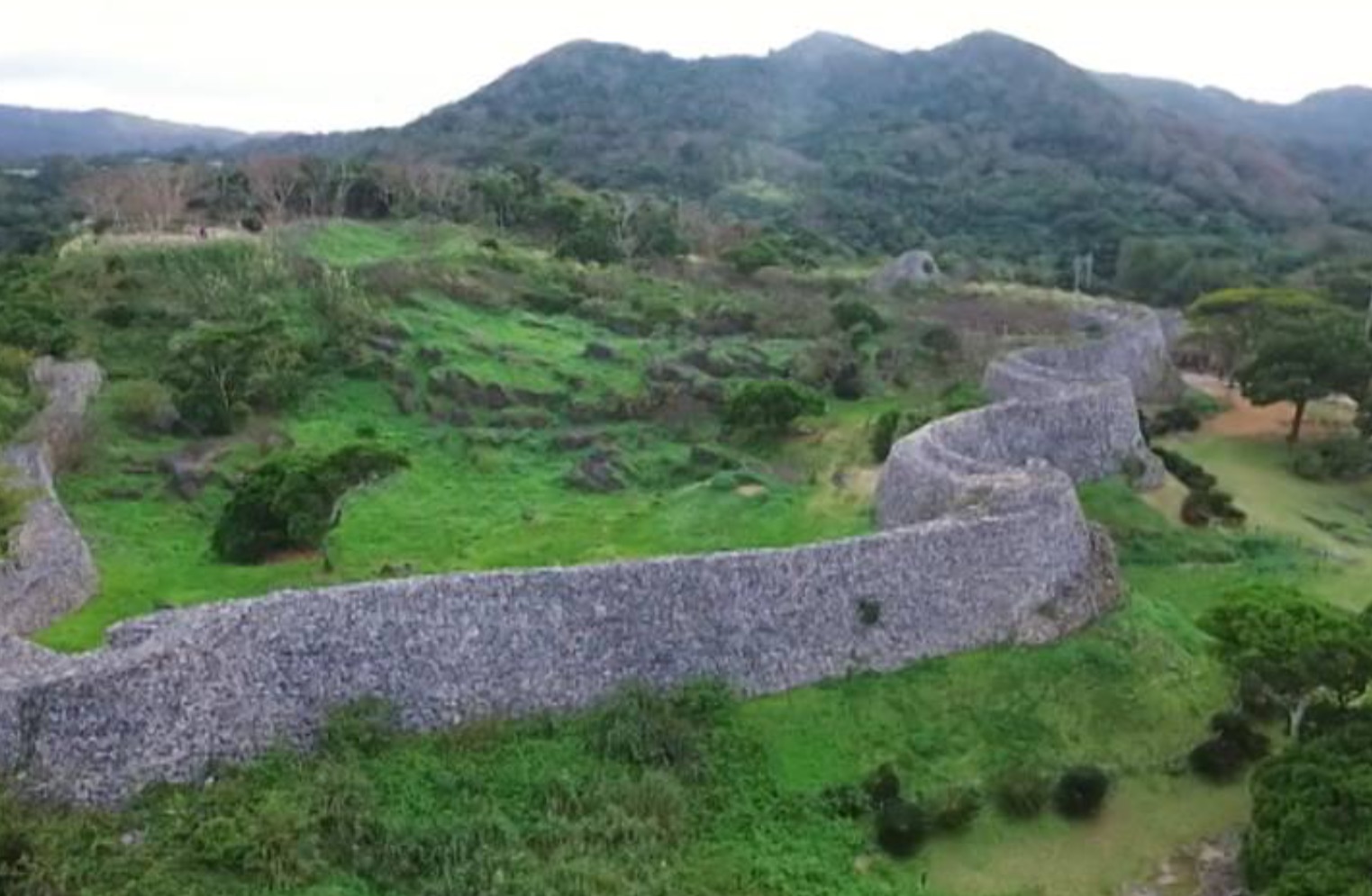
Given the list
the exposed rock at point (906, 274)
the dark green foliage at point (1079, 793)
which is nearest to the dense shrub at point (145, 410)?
the dark green foliage at point (1079, 793)

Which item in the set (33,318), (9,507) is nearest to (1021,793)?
(9,507)

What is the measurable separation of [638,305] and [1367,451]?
25.3 meters

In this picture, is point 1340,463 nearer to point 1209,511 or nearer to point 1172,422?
Answer: point 1172,422

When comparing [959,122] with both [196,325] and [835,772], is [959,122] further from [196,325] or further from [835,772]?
[835,772]

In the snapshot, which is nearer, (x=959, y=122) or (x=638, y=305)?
(x=638, y=305)

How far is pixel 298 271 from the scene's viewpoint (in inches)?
1857

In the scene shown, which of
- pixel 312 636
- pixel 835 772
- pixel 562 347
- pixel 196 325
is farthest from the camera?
pixel 562 347

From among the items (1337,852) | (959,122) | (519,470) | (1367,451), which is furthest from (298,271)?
(959,122)

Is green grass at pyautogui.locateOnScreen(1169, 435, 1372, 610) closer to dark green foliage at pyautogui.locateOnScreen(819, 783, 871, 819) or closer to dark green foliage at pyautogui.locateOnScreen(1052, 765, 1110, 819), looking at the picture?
dark green foliage at pyautogui.locateOnScreen(1052, 765, 1110, 819)

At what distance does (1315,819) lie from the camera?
17.4 m

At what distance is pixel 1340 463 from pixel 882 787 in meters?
28.0

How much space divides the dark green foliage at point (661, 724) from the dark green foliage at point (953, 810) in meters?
3.30

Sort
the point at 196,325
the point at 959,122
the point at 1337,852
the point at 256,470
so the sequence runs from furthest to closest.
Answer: the point at 959,122
the point at 196,325
the point at 256,470
the point at 1337,852

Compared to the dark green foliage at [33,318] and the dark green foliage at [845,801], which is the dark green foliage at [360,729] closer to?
the dark green foliage at [845,801]
